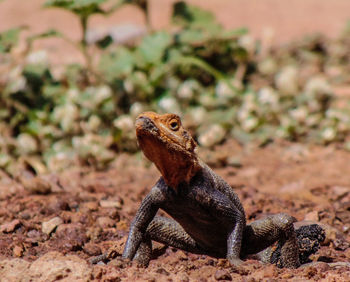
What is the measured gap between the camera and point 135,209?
16.7 feet

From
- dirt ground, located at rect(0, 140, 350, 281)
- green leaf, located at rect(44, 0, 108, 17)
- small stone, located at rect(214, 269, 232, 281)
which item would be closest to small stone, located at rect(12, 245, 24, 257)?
dirt ground, located at rect(0, 140, 350, 281)

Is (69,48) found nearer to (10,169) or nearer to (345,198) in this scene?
(10,169)

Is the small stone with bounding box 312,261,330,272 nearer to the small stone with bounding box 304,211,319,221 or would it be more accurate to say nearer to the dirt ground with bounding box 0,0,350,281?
the dirt ground with bounding box 0,0,350,281

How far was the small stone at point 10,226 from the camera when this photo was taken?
4.52 m

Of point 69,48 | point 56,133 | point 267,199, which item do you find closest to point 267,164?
point 267,199

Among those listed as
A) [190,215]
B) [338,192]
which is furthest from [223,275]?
[338,192]

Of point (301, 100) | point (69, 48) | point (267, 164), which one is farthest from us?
point (69, 48)

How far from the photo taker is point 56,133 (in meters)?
7.38

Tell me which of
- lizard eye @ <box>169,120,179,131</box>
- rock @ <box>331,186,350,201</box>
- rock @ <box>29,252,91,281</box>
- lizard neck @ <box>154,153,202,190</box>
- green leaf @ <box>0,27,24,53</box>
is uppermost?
green leaf @ <box>0,27,24,53</box>

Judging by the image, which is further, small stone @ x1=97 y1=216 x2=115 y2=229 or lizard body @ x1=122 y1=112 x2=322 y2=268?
small stone @ x1=97 y1=216 x2=115 y2=229

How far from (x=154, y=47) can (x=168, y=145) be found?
4843 mm

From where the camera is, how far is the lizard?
354cm

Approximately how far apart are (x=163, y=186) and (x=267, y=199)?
180 cm

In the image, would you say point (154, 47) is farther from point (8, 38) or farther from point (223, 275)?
point (223, 275)
